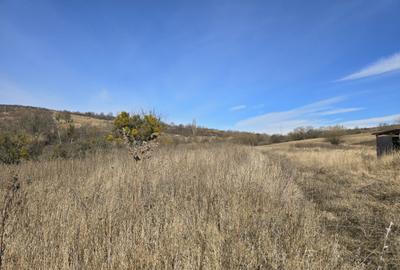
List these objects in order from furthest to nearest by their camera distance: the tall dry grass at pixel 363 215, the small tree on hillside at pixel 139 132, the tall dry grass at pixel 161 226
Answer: the small tree on hillside at pixel 139 132, the tall dry grass at pixel 363 215, the tall dry grass at pixel 161 226

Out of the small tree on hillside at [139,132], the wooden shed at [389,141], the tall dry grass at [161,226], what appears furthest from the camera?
the wooden shed at [389,141]

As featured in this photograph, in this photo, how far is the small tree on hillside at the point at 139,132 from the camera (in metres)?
6.90

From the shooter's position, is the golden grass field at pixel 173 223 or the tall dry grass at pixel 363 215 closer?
the golden grass field at pixel 173 223

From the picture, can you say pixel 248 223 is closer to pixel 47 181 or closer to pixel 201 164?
pixel 201 164

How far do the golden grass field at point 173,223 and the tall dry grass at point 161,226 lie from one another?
0.01 metres

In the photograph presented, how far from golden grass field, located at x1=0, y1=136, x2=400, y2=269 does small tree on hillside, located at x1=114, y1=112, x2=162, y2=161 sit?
0.81 metres

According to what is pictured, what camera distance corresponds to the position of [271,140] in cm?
6175

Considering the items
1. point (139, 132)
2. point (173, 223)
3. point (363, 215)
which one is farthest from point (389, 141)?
point (173, 223)

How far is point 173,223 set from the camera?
9.70ft

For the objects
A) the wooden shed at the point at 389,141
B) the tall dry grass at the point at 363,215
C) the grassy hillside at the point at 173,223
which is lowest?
the tall dry grass at the point at 363,215

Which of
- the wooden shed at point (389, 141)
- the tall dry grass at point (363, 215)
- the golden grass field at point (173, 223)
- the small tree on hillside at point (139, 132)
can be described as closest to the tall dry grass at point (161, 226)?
the golden grass field at point (173, 223)

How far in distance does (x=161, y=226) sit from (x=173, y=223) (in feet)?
0.56

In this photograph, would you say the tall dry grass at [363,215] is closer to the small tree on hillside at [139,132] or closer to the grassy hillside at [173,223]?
the grassy hillside at [173,223]

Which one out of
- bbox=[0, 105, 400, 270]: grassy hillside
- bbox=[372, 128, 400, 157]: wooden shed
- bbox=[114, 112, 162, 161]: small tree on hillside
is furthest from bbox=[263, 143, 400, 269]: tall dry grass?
bbox=[372, 128, 400, 157]: wooden shed
